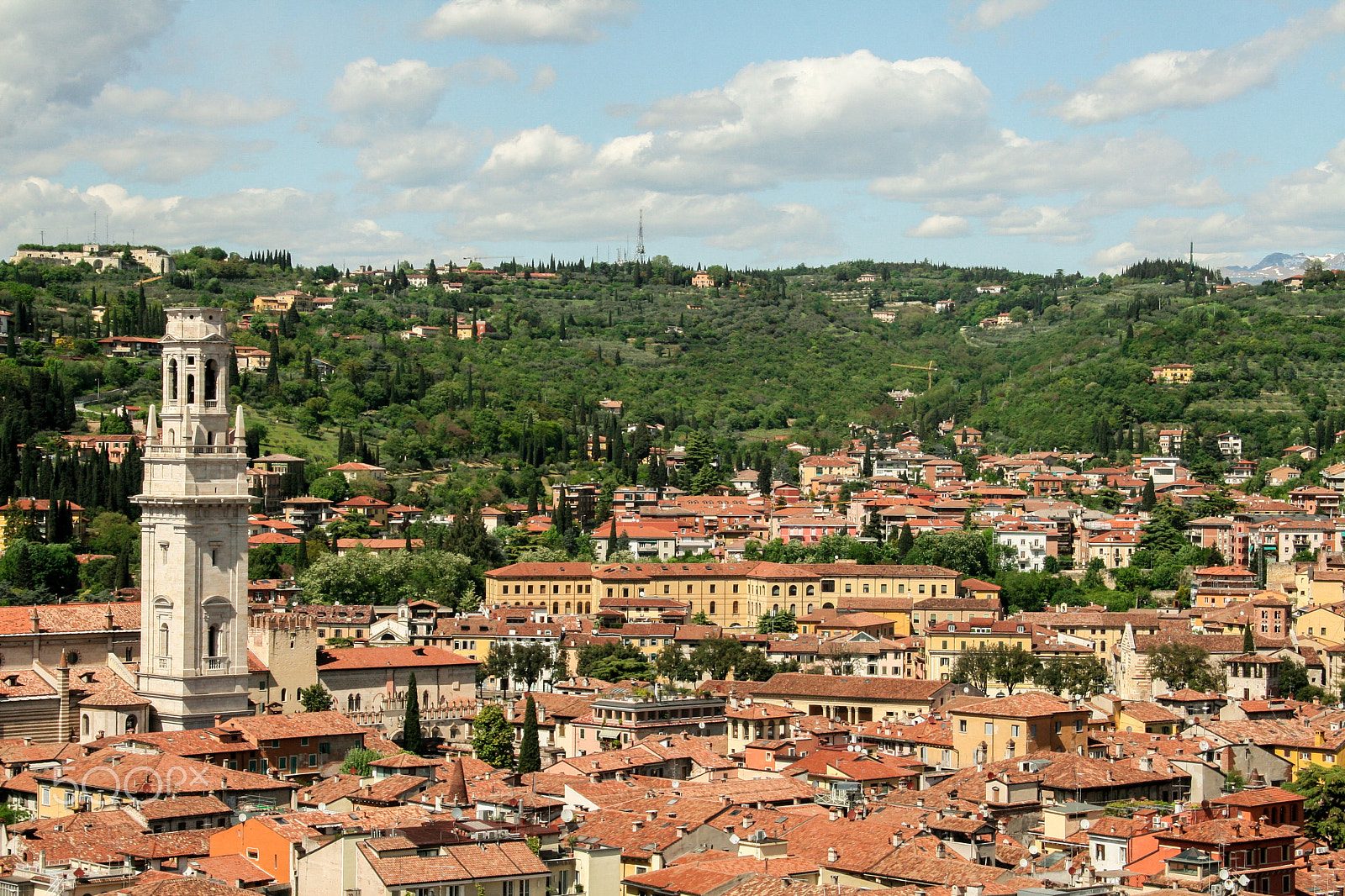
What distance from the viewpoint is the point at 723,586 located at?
87750 mm

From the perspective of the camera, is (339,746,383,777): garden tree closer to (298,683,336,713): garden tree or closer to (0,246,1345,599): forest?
(298,683,336,713): garden tree

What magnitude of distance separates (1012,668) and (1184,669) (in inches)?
278

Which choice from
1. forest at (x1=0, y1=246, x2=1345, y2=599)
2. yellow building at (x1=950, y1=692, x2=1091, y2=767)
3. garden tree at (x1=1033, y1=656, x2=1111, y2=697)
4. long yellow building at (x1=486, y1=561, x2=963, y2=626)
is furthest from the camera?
forest at (x1=0, y1=246, x2=1345, y2=599)

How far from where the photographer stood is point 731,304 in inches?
7751

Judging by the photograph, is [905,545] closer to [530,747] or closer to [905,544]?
[905,544]

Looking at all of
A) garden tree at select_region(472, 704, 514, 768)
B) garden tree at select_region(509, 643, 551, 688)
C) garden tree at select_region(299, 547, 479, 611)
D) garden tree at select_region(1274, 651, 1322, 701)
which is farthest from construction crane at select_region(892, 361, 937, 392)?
garden tree at select_region(472, 704, 514, 768)

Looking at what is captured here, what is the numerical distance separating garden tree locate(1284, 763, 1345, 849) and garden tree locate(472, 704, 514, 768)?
20423mm

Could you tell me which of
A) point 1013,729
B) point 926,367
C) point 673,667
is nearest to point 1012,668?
point 673,667

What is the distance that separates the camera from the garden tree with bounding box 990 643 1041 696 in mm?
66875

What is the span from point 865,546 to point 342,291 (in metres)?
89.8

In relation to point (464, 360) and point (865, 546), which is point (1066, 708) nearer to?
point (865, 546)

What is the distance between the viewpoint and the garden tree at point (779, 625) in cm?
8288

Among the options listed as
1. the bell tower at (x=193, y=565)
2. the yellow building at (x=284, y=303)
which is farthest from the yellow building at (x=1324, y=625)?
the yellow building at (x=284, y=303)

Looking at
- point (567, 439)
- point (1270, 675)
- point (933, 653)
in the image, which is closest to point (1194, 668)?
point (1270, 675)
